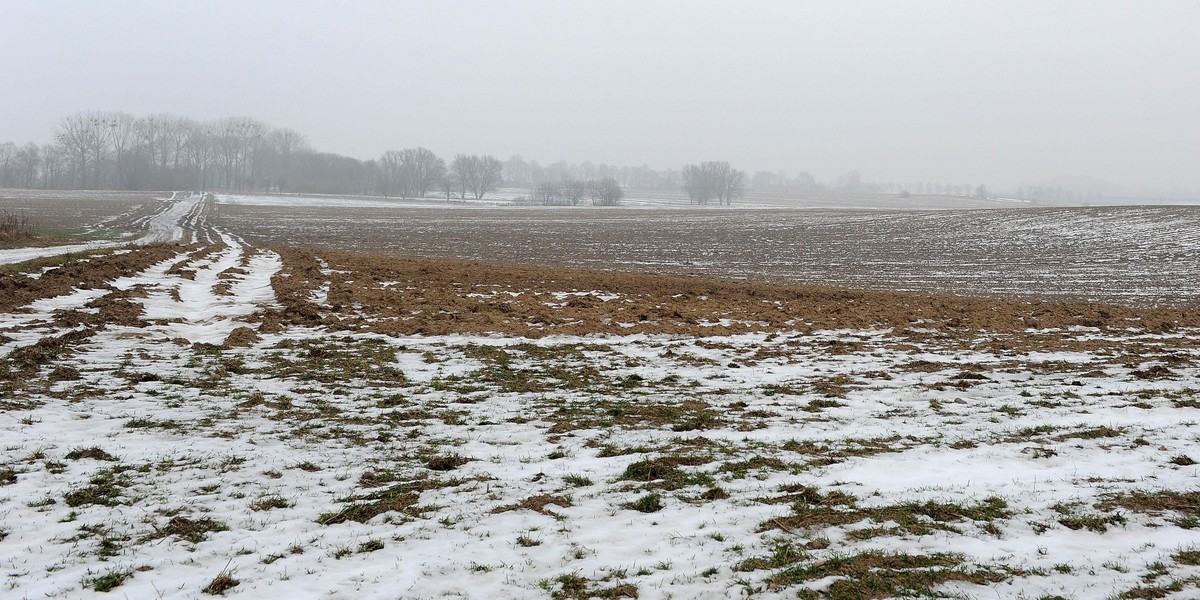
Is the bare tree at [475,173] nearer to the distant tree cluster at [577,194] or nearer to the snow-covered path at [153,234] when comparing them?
the distant tree cluster at [577,194]

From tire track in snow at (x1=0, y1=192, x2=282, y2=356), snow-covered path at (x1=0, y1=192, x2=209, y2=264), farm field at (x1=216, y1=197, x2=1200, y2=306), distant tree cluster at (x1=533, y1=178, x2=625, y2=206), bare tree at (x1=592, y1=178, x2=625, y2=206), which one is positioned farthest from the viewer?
distant tree cluster at (x1=533, y1=178, x2=625, y2=206)

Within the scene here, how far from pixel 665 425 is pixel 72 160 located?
168 metres

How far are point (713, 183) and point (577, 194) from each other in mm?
33187

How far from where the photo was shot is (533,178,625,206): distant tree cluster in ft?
428

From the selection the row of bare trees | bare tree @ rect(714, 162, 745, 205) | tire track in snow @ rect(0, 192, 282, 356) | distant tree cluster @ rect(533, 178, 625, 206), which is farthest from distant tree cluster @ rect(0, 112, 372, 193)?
tire track in snow @ rect(0, 192, 282, 356)

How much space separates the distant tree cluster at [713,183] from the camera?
5935 inches

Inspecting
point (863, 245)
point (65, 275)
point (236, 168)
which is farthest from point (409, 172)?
point (65, 275)

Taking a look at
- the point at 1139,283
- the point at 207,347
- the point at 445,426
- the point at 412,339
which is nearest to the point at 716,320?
the point at 412,339

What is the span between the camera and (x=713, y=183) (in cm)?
15162

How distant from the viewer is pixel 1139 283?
28.3 m

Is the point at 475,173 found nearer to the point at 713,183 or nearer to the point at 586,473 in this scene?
the point at 713,183

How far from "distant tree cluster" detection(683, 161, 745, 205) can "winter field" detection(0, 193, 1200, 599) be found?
133864 millimetres

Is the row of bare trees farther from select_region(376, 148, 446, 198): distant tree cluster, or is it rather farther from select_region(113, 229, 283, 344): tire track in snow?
select_region(113, 229, 283, 344): tire track in snow

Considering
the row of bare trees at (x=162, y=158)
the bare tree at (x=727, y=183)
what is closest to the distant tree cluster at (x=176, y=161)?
the row of bare trees at (x=162, y=158)
